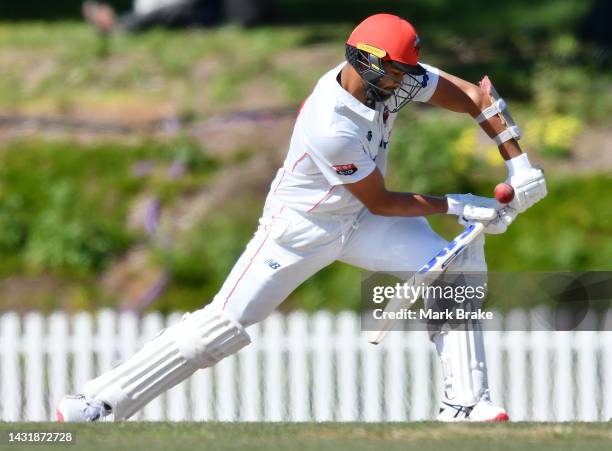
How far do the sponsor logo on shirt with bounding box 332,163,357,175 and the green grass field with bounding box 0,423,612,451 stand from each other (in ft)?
3.13

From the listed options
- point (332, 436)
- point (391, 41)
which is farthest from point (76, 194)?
point (332, 436)

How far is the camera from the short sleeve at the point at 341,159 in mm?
5344

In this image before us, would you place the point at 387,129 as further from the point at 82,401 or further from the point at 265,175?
the point at 265,175

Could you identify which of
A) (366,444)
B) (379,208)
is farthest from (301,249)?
(366,444)

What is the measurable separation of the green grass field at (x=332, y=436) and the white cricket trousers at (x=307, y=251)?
0.53 m

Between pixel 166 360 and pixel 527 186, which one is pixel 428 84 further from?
pixel 166 360

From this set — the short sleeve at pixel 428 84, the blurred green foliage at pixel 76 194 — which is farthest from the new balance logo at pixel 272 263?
the blurred green foliage at pixel 76 194

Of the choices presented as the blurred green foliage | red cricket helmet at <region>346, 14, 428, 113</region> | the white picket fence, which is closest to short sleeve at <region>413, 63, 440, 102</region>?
red cricket helmet at <region>346, 14, 428, 113</region>

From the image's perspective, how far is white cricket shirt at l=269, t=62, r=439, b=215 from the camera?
211 inches

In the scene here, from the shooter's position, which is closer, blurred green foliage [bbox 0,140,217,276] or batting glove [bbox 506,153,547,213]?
batting glove [bbox 506,153,547,213]

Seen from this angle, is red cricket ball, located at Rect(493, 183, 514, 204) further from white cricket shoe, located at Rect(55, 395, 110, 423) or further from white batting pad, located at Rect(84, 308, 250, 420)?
white cricket shoe, located at Rect(55, 395, 110, 423)

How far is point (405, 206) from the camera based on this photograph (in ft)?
17.9

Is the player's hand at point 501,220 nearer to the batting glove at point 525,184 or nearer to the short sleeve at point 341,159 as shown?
the batting glove at point 525,184

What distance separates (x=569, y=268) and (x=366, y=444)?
554 cm
